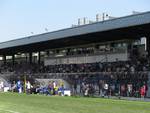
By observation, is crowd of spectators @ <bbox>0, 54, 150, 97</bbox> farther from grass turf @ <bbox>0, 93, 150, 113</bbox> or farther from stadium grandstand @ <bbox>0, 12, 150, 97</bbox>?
grass turf @ <bbox>0, 93, 150, 113</bbox>

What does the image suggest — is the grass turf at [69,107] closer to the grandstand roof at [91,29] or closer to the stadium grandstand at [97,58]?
the stadium grandstand at [97,58]

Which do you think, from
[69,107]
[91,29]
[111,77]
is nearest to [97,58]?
[91,29]

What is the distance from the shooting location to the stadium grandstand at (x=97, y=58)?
35781mm

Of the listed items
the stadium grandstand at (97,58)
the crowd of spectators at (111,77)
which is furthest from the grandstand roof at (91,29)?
the crowd of spectators at (111,77)

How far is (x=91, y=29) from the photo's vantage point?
135 ft

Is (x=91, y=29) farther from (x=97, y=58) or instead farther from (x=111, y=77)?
(x=97, y=58)

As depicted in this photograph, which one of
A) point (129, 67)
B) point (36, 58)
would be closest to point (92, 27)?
point (129, 67)

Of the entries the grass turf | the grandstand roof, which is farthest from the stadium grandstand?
the grass turf

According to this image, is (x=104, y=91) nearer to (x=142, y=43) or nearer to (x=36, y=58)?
(x=142, y=43)

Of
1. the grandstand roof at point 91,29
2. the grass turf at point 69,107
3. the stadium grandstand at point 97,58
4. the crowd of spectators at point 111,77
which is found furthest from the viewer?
the stadium grandstand at point 97,58

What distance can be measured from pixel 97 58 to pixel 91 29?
361 inches

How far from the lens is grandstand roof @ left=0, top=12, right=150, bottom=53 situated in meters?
35.2

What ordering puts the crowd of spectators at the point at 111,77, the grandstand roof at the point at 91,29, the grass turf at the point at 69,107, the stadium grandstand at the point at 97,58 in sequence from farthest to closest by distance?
1. the stadium grandstand at the point at 97,58
2. the grandstand roof at the point at 91,29
3. the crowd of spectators at the point at 111,77
4. the grass turf at the point at 69,107

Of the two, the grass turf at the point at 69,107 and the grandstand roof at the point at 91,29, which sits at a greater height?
the grandstand roof at the point at 91,29
